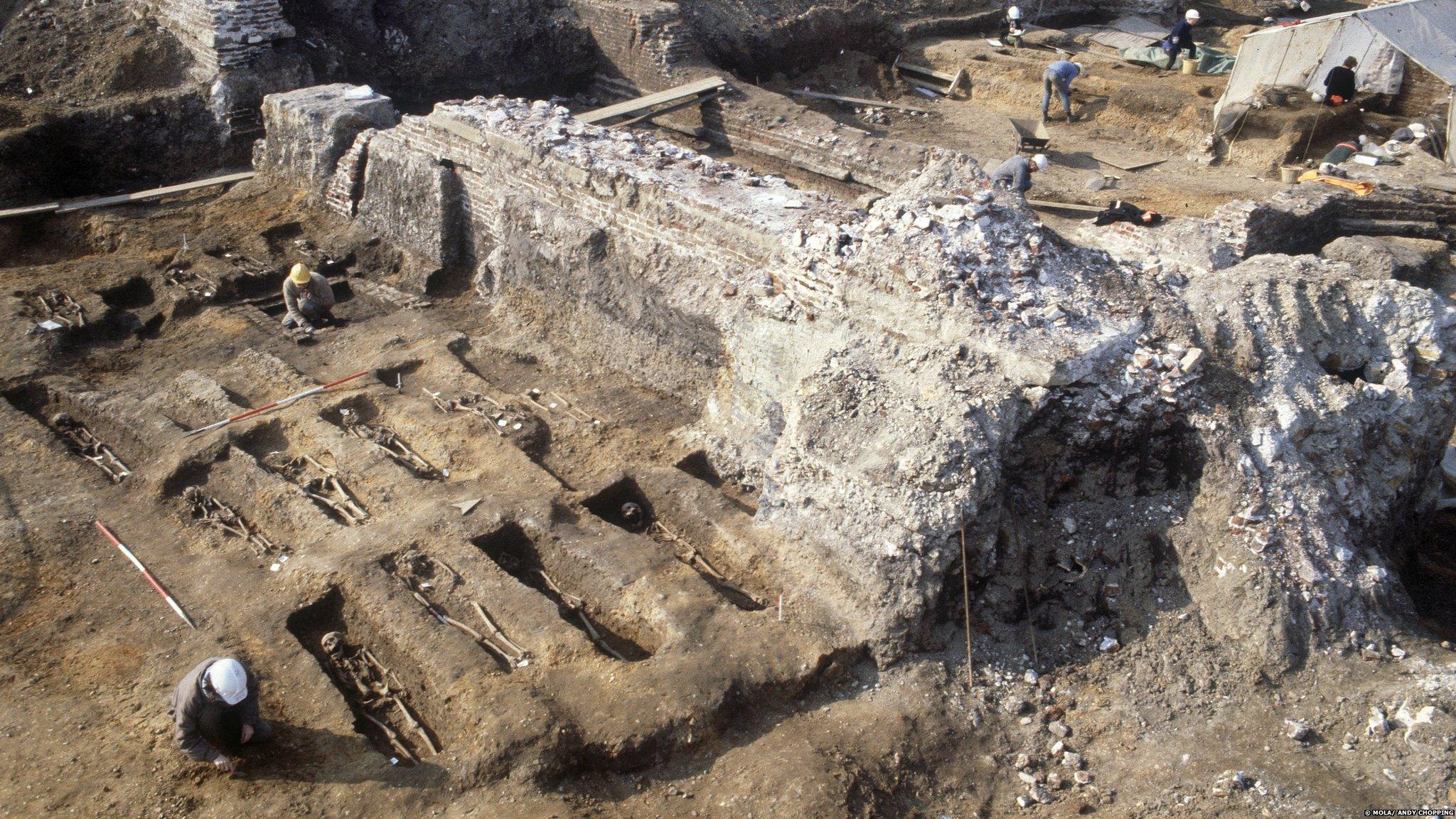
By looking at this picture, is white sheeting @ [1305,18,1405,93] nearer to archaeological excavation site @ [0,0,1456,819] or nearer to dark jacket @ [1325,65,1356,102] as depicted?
dark jacket @ [1325,65,1356,102]

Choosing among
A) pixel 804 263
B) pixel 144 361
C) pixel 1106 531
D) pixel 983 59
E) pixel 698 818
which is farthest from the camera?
pixel 983 59

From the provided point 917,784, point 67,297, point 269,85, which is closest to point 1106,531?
point 917,784

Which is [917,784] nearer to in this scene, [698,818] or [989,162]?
[698,818]

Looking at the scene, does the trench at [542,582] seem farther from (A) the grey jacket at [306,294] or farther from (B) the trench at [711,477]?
(A) the grey jacket at [306,294]

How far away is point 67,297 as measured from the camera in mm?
8156

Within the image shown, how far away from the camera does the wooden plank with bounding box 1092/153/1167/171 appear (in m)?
11.4

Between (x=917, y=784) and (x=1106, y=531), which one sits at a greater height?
(x=1106, y=531)

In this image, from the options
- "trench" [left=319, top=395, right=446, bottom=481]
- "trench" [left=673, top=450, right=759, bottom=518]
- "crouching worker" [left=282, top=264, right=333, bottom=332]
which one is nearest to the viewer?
"trench" [left=673, top=450, right=759, bottom=518]

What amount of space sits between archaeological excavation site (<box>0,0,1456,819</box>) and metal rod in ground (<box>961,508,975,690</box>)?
0.03m

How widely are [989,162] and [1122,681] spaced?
283 inches

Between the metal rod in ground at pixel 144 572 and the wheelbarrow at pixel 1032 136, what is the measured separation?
990 centimetres

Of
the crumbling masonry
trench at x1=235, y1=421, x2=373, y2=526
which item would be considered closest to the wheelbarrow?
the crumbling masonry

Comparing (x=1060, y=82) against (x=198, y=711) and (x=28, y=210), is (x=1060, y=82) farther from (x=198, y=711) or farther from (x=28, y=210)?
(x=198, y=711)

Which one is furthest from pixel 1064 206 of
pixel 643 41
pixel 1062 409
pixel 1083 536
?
pixel 1083 536
